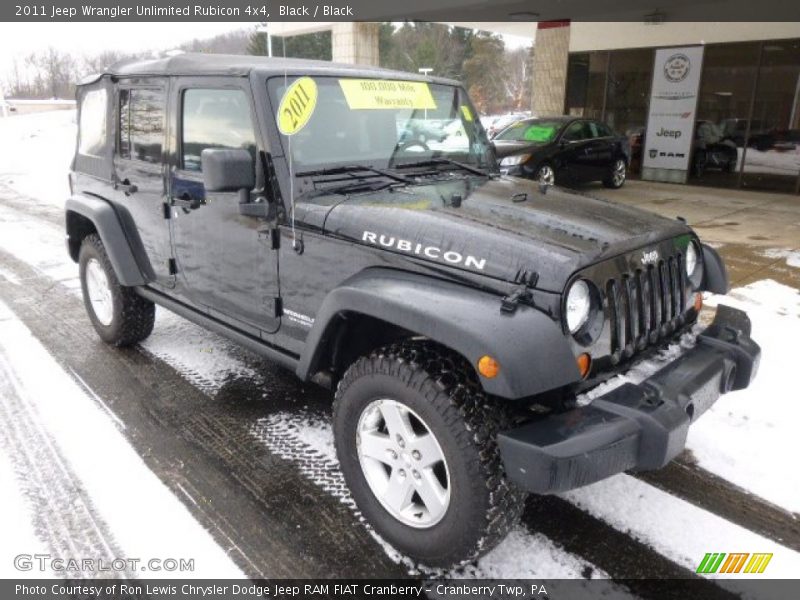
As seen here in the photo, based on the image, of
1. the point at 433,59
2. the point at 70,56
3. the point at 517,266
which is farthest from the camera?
the point at 70,56

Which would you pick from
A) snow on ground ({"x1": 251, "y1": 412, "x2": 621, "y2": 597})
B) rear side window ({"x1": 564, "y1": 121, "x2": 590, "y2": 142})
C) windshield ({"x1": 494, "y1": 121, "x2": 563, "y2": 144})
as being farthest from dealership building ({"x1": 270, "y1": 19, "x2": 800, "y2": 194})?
snow on ground ({"x1": 251, "y1": 412, "x2": 621, "y2": 597})

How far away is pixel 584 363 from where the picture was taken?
2.30 m

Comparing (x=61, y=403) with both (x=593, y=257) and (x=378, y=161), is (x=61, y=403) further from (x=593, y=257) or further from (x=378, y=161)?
(x=593, y=257)

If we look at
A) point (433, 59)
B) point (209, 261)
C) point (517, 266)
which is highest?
point (433, 59)

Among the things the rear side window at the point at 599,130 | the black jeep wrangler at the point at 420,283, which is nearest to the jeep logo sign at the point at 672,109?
the rear side window at the point at 599,130

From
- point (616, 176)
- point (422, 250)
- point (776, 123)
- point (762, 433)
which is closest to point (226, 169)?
point (422, 250)

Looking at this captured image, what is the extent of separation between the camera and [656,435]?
84.7 inches

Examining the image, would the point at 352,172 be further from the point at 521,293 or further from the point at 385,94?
the point at 521,293

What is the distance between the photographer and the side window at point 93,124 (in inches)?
175

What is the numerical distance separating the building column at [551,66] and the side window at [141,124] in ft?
41.6

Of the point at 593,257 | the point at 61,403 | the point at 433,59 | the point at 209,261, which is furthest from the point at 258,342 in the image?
the point at 433,59

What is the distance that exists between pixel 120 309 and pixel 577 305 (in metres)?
3.48

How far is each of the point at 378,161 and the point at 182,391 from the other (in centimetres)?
200

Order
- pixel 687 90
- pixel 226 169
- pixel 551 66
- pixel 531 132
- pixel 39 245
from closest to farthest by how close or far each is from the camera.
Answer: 1. pixel 226 169
2. pixel 39 245
3. pixel 531 132
4. pixel 687 90
5. pixel 551 66
